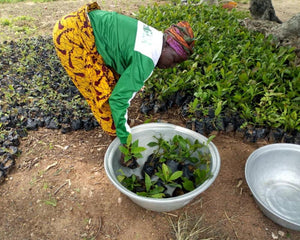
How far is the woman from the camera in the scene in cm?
179

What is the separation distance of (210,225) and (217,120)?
1.08 metres

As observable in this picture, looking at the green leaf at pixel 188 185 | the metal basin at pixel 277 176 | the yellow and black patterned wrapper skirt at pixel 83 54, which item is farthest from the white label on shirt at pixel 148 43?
the metal basin at pixel 277 176

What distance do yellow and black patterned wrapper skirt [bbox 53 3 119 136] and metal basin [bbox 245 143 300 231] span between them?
1.41m

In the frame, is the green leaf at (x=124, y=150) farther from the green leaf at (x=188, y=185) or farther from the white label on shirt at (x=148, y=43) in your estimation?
the white label on shirt at (x=148, y=43)

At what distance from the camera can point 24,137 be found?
290cm

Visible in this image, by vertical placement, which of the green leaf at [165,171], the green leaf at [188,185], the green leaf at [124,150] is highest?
the green leaf at [124,150]

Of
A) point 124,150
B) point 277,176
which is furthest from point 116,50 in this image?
point 277,176

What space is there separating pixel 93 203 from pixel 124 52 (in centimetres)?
136

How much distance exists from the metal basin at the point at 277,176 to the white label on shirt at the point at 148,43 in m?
1.21

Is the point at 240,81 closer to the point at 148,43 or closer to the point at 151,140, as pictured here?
the point at 151,140

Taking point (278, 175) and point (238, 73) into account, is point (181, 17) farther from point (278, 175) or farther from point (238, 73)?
point (278, 175)

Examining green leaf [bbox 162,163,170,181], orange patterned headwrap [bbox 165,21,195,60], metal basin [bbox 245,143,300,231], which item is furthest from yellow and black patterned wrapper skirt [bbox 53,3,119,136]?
metal basin [bbox 245,143,300,231]

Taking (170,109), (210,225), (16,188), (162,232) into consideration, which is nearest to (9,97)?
(16,188)

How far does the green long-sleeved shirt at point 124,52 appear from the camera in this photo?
69.6 inches
